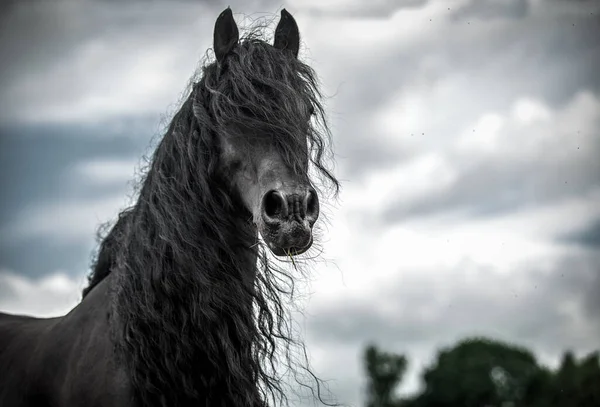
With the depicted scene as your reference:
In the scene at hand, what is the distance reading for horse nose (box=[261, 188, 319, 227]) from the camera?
12.8 feet

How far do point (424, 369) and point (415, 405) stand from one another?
3.94 metres

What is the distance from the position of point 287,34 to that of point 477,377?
71.3m

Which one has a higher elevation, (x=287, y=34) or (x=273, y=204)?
(x=287, y=34)

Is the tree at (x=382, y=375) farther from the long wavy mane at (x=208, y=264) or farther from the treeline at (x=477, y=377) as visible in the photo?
the long wavy mane at (x=208, y=264)

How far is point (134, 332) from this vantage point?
171 inches

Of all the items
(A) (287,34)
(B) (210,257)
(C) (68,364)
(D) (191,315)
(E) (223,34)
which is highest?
(A) (287,34)

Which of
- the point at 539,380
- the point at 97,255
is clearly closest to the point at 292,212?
the point at 97,255

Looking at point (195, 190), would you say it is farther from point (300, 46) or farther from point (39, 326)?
point (39, 326)

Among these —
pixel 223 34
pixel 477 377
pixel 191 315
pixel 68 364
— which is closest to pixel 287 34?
pixel 223 34

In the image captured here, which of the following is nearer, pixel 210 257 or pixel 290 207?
pixel 290 207

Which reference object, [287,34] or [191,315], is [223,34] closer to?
[287,34]

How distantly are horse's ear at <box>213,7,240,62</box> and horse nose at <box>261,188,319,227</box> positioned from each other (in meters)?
1.21

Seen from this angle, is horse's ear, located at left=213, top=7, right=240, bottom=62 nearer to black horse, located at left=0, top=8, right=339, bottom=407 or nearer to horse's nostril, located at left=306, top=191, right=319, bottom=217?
black horse, located at left=0, top=8, right=339, bottom=407

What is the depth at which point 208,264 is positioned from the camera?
4.28m
